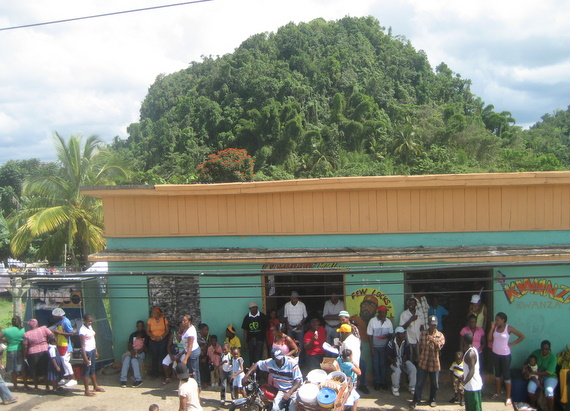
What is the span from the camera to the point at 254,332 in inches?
374

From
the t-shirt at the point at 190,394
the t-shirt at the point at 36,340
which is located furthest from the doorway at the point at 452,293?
the t-shirt at the point at 36,340

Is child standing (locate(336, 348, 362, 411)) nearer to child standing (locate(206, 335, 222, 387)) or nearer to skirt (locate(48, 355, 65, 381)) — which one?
child standing (locate(206, 335, 222, 387))

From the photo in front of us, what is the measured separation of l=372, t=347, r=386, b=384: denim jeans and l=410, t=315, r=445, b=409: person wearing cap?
720 mm

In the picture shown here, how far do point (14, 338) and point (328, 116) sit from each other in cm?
4997

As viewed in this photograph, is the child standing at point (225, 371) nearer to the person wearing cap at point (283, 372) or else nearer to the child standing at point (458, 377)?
the person wearing cap at point (283, 372)

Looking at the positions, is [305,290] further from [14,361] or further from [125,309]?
[14,361]

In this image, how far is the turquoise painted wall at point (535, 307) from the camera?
9094 millimetres

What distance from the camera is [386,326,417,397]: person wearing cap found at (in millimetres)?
8953

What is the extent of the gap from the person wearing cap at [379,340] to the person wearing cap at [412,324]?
0.86ft

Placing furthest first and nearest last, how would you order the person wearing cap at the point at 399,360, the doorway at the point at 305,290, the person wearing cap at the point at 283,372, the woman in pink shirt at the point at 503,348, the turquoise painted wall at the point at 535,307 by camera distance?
the doorway at the point at 305,290, the turquoise painted wall at the point at 535,307, the person wearing cap at the point at 399,360, the woman in pink shirt at the point at 503,348, the person wearing cap at the point at 283,372

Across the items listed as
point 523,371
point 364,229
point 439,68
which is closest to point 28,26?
point 364,229

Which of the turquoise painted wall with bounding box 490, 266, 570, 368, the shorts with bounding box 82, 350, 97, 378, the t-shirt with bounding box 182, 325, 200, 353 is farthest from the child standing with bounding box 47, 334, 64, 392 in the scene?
the turquoise painted wall with bounding box 490, 266, 570, 368

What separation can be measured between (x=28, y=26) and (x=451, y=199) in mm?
7474

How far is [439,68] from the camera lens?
260 feet
